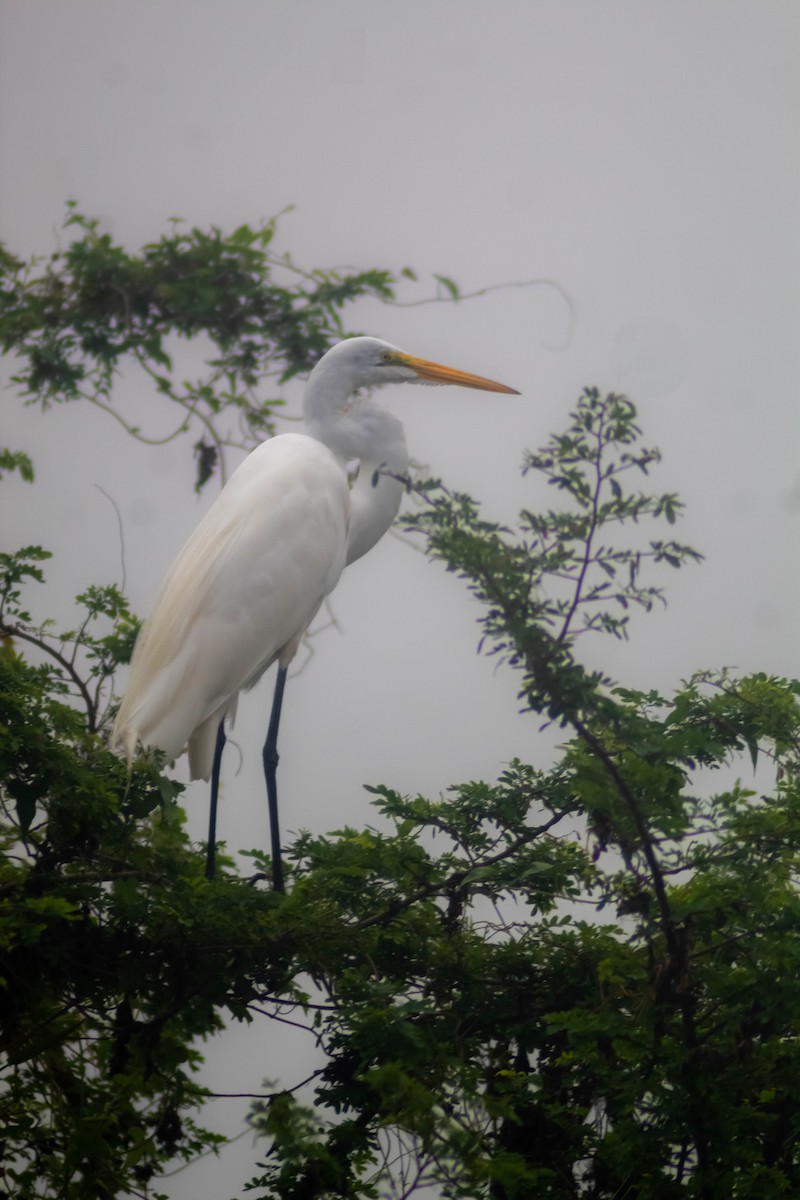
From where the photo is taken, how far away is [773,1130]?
1.40 meters

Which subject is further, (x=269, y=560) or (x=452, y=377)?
(x=452, y=377)

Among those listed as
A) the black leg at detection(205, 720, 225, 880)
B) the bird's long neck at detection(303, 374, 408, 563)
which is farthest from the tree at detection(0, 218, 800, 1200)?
the bird's long neck at detection(303, 374, 408, 563)

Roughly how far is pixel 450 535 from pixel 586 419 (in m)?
0.21

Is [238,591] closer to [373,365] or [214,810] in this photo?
[214,810]

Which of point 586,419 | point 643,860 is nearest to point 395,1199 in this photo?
point 643,860

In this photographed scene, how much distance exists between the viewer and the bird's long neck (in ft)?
7.63

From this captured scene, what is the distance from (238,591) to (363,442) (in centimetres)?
44

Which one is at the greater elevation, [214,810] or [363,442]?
[363,442]

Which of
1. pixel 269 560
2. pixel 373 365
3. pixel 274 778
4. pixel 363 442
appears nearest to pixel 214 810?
pixel 274 778

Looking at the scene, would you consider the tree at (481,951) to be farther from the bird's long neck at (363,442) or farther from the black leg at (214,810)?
the bird's long neck at (363,442)

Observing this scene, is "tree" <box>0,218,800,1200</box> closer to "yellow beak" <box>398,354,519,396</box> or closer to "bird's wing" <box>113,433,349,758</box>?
"bird's wing" <box>113,433,349,758</box>

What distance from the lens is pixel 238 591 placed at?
2.02 meters

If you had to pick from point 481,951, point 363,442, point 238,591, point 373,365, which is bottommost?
point 481,951

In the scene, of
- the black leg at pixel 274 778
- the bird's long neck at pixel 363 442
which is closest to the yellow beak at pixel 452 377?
the bird's long neck at pixel 363 442
